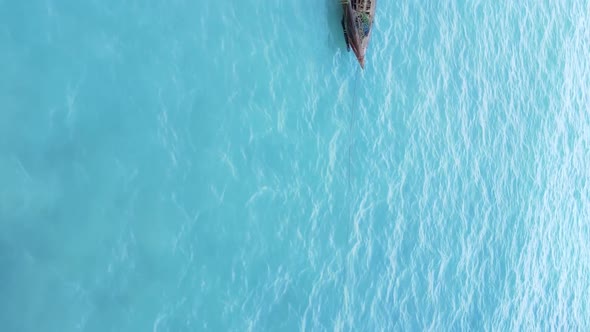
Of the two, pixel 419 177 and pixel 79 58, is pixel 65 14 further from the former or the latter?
pixel 419 177

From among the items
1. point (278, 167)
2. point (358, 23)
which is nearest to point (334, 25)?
point (358, 23)

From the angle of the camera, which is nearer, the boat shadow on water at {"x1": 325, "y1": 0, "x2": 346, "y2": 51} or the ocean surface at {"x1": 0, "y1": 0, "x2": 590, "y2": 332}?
the ocean surface at {"x1": 0, "y1": 0, "x2": 590, "y2": 332}

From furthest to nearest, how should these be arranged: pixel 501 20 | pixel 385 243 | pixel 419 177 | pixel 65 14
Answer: pixel 501 20
pixel 419 177
pixel 385 243
pixel 65 14

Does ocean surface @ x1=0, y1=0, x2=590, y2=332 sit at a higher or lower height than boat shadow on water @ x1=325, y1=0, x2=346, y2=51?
lower

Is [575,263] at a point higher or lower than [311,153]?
lower

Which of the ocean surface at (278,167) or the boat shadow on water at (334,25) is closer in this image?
the ocean surface at (278,167)

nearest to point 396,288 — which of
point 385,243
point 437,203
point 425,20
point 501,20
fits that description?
point 385,243
